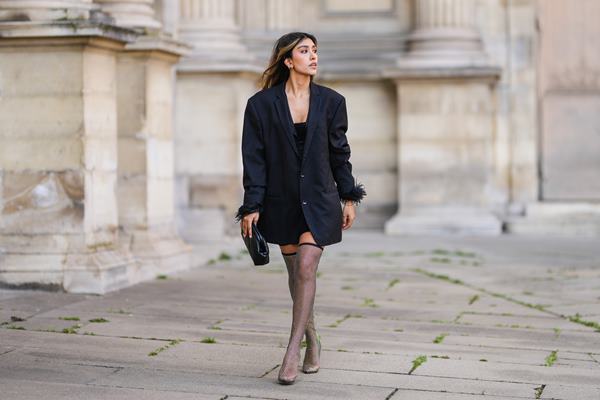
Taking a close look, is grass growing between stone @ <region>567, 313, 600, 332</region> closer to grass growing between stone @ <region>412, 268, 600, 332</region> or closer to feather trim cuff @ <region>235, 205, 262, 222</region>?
grass growing between stone @ <region>412, 268, 600, 332</region>

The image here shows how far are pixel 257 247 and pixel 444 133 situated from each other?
8.79 metres

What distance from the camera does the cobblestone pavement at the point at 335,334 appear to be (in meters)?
6.54

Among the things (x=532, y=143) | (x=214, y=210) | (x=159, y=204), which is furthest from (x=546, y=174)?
(x=159, y=204)

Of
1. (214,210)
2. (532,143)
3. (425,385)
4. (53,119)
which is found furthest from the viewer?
(532,143)

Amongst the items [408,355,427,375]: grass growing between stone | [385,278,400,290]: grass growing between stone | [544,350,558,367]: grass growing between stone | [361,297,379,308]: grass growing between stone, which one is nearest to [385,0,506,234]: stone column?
[385,278,400,290]: grass growing between stone

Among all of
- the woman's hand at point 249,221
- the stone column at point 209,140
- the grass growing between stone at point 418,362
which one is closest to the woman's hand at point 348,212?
the woman's hand at point 249,221

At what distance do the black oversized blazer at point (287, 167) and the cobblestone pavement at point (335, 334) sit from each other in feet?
2.56

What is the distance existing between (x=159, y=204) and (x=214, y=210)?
2859 mm

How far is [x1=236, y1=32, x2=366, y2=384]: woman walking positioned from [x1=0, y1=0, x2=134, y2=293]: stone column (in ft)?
10.9

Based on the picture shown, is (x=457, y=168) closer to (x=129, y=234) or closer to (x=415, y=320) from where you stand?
(x=129, y=234)

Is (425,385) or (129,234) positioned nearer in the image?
(425,385)

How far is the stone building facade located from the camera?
11477mm

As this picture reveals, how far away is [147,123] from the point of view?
11297 millimetres

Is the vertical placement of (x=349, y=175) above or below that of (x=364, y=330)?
above
